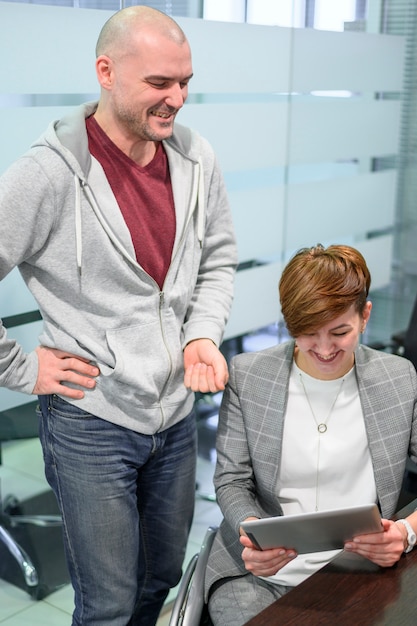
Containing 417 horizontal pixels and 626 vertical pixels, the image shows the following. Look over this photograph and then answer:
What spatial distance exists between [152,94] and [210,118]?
45.0 inches

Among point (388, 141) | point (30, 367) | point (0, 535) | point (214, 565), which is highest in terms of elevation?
point (388, 141)

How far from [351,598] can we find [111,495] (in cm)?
63

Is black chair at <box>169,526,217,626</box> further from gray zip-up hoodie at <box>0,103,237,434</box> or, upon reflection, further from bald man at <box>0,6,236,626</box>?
gray zip-up hoodie at <box>0,103,237,434</box>

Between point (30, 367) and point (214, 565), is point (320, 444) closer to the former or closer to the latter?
point (214, 565)

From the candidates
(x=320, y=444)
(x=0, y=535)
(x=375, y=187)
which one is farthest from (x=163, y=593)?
(x=375, y=187)

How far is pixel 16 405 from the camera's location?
8.18 ft

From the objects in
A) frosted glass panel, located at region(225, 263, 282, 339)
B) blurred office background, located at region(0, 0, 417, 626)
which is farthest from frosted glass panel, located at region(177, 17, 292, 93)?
frosted glass panel, located at region(225, 263, 282, 339)

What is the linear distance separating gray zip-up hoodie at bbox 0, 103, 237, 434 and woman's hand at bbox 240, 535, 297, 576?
38cm

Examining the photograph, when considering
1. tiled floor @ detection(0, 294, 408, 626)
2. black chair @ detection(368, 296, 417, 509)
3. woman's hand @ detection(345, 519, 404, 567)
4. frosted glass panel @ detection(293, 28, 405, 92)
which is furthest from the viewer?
frosted glass panel @ detection(293, 28, 405, 92)

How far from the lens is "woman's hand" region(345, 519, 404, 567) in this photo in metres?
1.62

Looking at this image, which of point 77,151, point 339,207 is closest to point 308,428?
point 77,151

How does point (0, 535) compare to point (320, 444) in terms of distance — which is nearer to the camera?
point (320, 444)

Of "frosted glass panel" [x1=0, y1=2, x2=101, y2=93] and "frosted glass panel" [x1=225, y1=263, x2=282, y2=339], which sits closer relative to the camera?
"frosted glass panel" [x1=0, y1=2, x2=101, y2=93]

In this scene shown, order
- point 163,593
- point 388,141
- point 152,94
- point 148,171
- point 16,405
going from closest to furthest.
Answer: point 152,94
point 148,171
point 163,593
point 16,405
point 388,141
